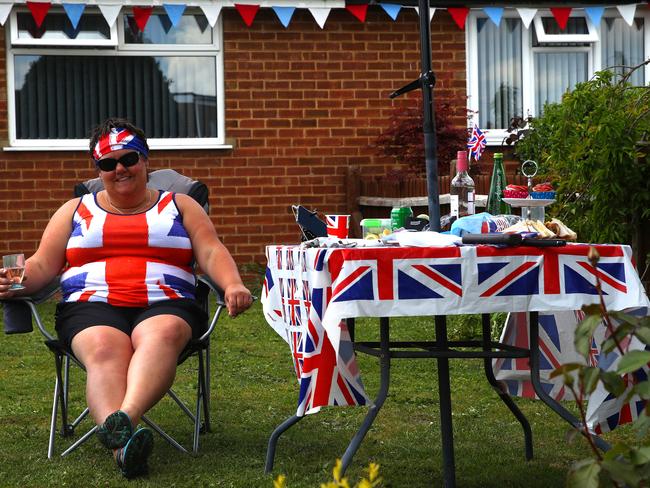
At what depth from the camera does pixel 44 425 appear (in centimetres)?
517

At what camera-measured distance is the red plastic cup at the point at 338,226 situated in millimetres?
4203

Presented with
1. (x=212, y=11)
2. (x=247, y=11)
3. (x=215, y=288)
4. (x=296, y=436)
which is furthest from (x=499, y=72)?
(x=215, y=288)

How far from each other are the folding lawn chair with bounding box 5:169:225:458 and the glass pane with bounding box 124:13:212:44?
5999mm

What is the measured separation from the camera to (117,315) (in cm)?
447

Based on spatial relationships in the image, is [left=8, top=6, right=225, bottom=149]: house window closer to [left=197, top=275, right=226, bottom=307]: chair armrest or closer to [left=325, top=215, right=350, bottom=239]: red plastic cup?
[left=197, top=275, right=226, bottom=307]: chair armrest

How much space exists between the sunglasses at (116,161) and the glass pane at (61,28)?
6.55 meters

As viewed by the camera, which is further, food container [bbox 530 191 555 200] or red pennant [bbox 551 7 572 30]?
red pennant [bbox 551 7 572 30]

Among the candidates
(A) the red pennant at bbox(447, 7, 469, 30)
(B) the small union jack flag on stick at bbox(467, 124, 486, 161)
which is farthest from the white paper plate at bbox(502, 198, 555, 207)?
(A) the red pennant at bbox(447, 7, 469, 30)

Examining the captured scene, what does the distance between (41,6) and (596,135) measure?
6023 millimetres

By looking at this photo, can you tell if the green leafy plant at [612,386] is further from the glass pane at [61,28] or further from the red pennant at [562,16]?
the red pennant at [562,16]

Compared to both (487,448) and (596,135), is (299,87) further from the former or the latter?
(487,448)

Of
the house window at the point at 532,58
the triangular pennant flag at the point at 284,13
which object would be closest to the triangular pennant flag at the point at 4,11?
the triangular pennant flag at the point at 284,13

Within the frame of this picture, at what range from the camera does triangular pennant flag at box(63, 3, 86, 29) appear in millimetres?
10430

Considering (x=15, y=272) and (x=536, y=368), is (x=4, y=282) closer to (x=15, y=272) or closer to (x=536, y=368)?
(x=15, y=272)
